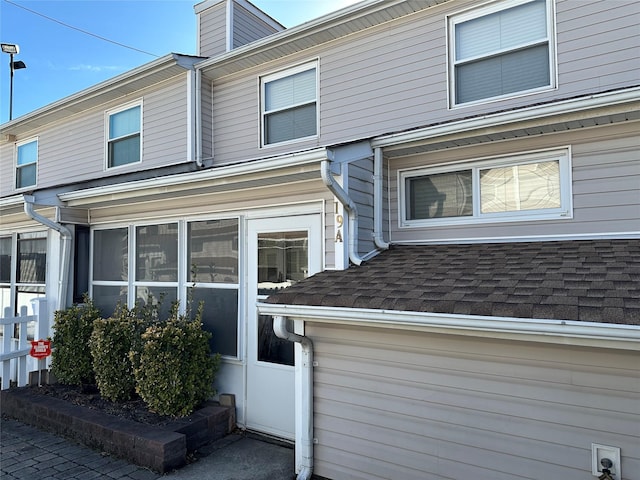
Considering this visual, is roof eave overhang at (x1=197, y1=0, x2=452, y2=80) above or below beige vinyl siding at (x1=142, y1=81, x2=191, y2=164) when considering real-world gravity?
above

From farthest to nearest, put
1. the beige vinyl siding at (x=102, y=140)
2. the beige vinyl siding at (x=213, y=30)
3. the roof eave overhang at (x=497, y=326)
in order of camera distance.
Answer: the beige vinyl siding at (x=213, y=30), the beige vinyl siding at (x=102, y=140), the roof eave overhang at (x=497, y=326)

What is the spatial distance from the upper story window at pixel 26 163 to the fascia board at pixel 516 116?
869 cm

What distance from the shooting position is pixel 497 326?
265 cm

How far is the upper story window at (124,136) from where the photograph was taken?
25.4 ft

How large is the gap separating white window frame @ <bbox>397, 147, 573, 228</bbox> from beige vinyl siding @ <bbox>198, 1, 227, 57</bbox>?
4.48 metres

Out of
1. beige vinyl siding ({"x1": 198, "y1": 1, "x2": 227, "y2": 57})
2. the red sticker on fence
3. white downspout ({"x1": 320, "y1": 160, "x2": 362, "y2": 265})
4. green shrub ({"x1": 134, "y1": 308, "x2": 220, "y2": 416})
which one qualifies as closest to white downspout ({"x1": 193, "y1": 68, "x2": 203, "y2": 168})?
beige vinyl siding ({"x1": 198, "y1": 1, "x2": 227, "y2": 57})

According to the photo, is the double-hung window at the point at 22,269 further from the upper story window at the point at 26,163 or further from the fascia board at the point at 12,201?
the upper story window at the point at 26,163

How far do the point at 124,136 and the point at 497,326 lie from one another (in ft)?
24.4

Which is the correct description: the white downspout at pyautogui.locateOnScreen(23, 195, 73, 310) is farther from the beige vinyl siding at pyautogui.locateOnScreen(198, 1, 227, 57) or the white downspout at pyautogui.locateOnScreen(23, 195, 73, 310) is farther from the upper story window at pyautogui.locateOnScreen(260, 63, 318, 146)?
the beige vinyl siding at pyautogui.locateOnScreen(198, 1, 227, 57)

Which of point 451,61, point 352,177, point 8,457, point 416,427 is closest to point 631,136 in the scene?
point 451,61

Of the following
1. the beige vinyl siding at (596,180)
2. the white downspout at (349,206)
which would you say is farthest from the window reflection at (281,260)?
the beige vinyl siding at (596,180)

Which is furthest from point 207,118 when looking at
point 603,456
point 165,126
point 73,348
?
point 603,456

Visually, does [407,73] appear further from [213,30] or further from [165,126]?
[165,126]

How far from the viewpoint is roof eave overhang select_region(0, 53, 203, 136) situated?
689cm
